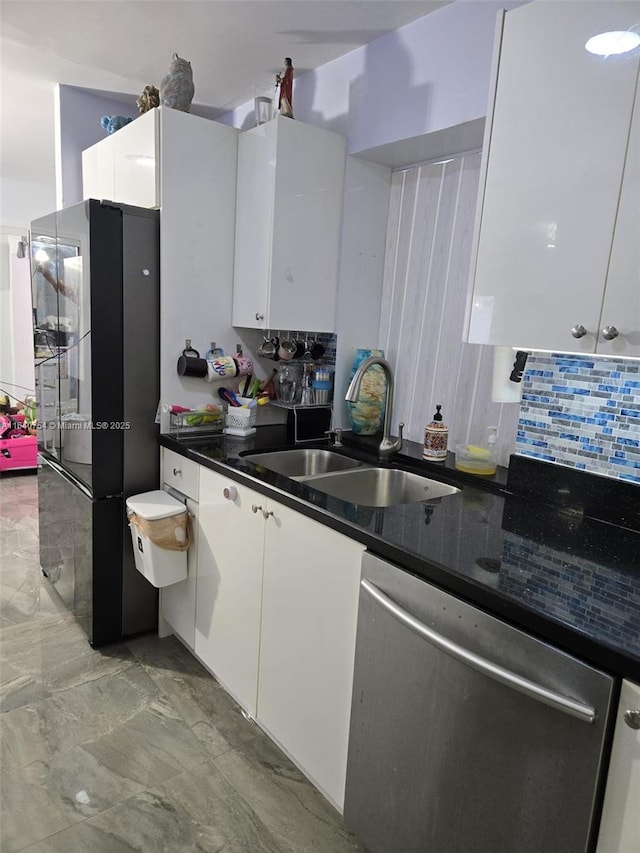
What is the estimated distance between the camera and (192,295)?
223 centimetres

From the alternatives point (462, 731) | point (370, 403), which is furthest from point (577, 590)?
point (370, 403)

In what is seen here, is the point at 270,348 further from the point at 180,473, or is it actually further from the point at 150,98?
the point at 150,98

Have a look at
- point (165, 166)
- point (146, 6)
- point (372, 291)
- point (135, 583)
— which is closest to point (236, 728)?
point (135, 583)

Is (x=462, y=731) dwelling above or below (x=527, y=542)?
below

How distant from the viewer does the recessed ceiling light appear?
1113mm

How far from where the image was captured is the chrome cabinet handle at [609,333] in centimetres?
115

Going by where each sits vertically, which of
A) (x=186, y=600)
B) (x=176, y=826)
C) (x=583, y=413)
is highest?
(x=583, y=413)

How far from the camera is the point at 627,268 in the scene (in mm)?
1141

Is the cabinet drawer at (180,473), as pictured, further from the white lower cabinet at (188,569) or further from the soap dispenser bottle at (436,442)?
the soap dispenser bottle at (436,442)

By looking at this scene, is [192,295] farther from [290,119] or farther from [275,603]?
[275,603]

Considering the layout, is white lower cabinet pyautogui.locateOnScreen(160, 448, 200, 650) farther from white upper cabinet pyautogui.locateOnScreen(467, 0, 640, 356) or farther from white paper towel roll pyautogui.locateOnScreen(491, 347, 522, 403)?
white upper cabinet pyautogui.locateOnScreen(467, 0, 640, 356)

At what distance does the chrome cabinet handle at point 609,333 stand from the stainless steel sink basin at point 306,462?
1097 millimetres

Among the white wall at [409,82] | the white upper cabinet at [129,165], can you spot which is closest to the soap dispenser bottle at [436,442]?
the white wall at [409,82]

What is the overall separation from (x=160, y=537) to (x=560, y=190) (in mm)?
1627
